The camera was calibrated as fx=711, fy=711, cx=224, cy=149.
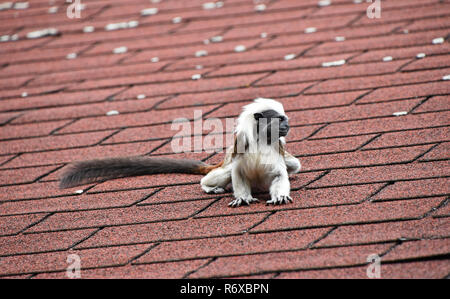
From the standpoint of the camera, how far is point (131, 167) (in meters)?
4.05

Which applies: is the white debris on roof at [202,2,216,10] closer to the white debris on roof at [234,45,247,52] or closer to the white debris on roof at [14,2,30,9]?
the white debris on roof at [234,45,247,52]

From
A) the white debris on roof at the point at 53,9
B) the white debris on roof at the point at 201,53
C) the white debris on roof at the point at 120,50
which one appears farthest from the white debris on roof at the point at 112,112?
the white debris on roof at the point at 53,9

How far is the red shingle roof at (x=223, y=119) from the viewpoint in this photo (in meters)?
3.19

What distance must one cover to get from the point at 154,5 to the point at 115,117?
8.54 feet

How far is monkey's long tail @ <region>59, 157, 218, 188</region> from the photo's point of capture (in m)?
4.02

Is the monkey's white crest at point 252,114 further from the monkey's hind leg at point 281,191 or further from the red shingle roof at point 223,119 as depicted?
the red shingle roof at point 223,119

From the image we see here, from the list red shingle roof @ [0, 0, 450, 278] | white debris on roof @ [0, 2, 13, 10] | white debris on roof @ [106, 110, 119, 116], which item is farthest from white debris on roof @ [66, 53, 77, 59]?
white debris on roof @ [0, 2, 13, 10]

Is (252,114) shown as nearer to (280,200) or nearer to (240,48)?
(280,200)

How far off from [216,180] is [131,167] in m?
0.55

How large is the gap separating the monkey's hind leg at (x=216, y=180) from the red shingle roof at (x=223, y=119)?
5 centimetres

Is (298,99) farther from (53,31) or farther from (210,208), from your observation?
(53,31)

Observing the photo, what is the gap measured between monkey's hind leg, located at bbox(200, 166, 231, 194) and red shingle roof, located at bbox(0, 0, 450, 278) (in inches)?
2.1

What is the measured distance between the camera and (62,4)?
782 centimetres
